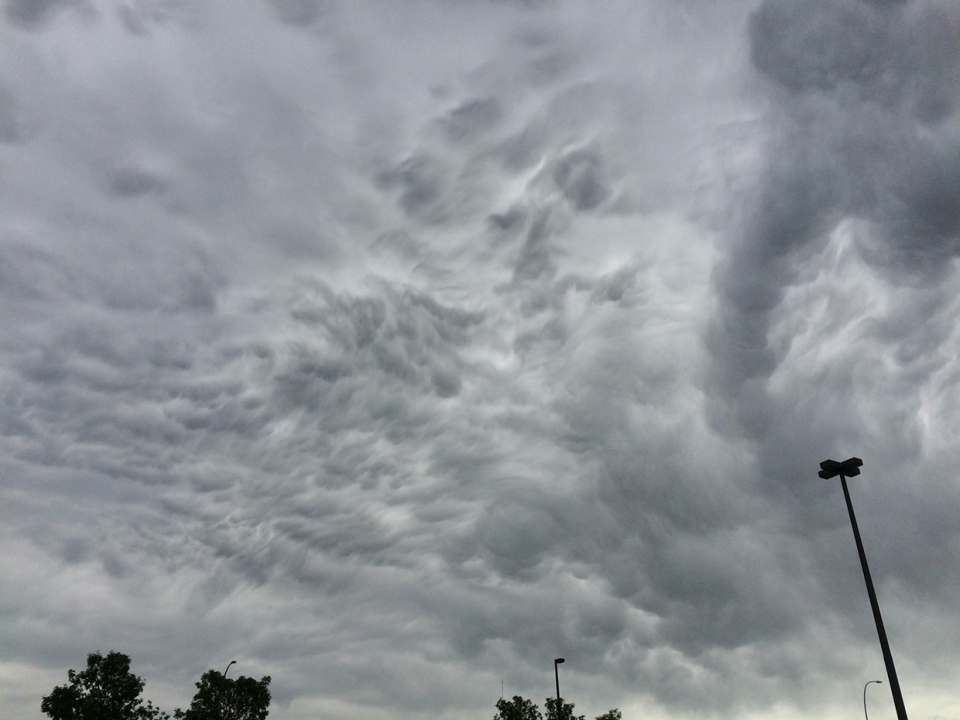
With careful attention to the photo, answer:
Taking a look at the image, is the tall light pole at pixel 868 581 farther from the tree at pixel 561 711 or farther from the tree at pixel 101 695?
the tree at pixel 101 695

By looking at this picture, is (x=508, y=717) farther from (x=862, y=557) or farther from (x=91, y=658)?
(x=862, y=557)

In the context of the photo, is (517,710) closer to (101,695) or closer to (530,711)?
(530,711)

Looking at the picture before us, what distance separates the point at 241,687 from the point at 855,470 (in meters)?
72.2

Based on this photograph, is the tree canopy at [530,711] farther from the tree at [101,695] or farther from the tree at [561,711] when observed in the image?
the tree at [101,695]

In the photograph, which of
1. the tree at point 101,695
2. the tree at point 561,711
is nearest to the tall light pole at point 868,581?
the tree at point 561,711

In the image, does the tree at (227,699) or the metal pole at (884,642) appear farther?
the tree at (227,699)

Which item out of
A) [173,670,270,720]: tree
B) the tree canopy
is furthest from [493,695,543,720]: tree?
[173,670,270,720]: tree

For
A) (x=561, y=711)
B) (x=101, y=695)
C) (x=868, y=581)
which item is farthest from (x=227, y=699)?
(x=868, y=581)

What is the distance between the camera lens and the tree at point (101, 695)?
6294 centimetres

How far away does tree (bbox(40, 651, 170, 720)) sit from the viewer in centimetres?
6294

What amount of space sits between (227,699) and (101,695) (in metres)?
13.6

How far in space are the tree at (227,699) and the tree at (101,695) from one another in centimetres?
564

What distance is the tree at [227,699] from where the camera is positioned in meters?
73.8

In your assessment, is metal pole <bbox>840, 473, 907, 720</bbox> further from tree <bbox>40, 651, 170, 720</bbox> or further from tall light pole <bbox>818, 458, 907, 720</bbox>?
tree <bbox>40, 651, 170, 720</bbox>
